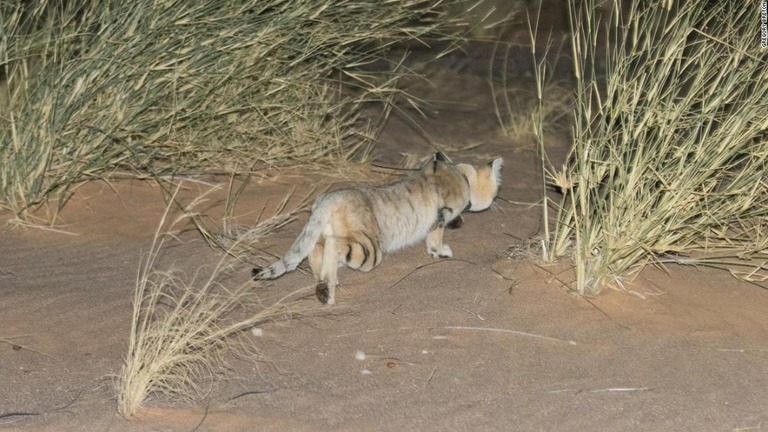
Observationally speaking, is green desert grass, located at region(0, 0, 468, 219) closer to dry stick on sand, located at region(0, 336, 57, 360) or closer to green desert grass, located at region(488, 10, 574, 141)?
dry stick on sand, located at region(0, 336, 57, 360)

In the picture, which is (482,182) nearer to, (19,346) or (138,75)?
(138,75)

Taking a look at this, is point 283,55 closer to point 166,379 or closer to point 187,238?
point 187,238

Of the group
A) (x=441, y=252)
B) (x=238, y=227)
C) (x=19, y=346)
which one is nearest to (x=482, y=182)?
(x=441, y=252)

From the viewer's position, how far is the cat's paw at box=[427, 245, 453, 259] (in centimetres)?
691

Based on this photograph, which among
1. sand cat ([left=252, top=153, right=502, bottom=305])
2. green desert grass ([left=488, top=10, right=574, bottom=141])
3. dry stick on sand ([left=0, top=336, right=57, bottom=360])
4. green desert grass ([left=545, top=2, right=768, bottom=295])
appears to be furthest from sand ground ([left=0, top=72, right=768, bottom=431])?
green desert grass ([left=488, top=10, right=574, bottom=141])

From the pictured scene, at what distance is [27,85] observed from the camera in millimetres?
7230

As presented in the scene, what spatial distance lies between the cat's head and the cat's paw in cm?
58

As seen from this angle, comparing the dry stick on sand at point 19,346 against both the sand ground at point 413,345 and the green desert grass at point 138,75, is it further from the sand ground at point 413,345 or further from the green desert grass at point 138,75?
the green desert grass at point 138,75

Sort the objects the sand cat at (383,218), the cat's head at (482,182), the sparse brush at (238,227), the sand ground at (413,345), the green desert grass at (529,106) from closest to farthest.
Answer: the sand ground at (413,345) → the sand cat at (383,218) → the sparse brush at (238,227) → the cat's head at (482,182) → the green desert grass at (529,106)

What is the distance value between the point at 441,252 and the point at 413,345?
4.91 ft

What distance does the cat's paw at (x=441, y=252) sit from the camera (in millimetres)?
6906

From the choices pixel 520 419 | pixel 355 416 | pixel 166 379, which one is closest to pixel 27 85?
pixel 166 379

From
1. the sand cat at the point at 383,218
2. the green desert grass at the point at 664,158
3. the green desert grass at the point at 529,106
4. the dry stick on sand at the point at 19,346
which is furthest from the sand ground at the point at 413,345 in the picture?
the green desert grass at the point at 529,106

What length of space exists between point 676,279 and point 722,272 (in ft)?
1.35
